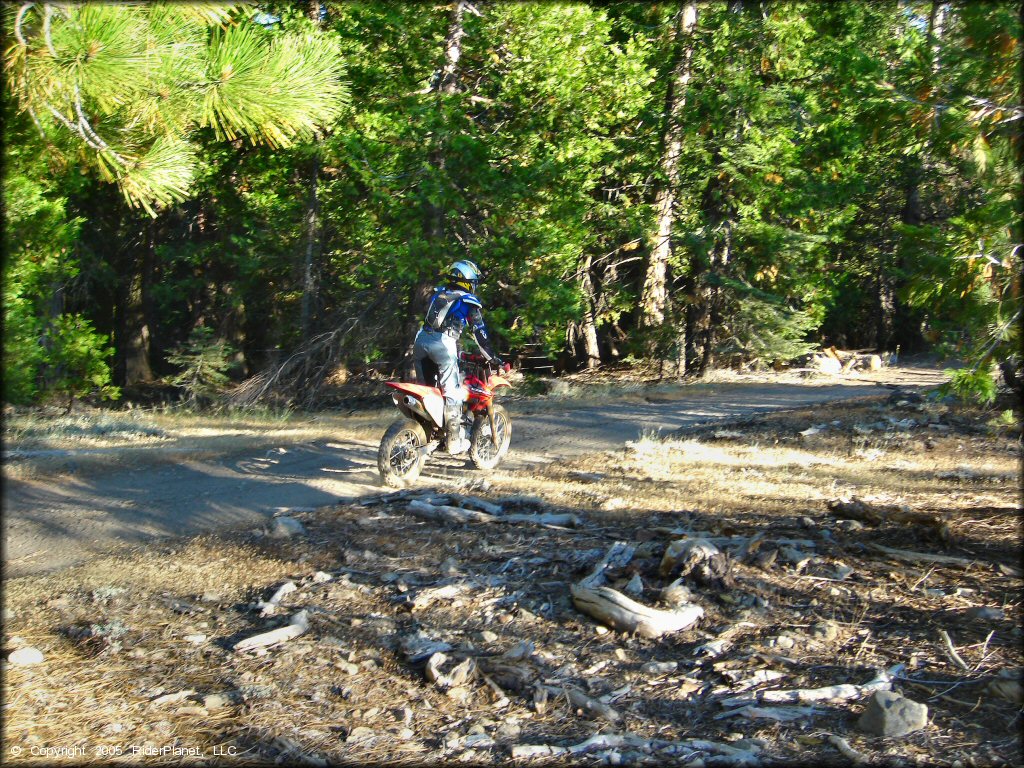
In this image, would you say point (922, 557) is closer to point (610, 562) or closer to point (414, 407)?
point (610, 562)

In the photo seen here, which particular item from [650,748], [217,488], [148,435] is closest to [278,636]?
[650,748]

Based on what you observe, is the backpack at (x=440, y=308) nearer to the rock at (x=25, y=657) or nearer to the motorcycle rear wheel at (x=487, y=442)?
the motorcycle rear wheel at (x=487, y=442)

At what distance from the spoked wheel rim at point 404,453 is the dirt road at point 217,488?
0.29 m

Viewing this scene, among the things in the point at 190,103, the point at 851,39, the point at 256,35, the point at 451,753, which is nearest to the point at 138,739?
the point at 451,753

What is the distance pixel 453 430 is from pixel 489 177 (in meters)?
6.57

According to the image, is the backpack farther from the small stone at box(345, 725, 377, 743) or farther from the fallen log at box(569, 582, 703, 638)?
the small stone at box(345, 725, 377, 743)

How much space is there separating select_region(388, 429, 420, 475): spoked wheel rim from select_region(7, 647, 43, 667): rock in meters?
4.58

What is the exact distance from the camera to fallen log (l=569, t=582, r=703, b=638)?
5.67 meters

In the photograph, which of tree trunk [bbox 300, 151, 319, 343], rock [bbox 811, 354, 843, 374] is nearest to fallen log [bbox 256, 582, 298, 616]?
tree trunk [bbox 300, 151, 319, 343]

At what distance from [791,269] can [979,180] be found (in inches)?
Answer: 583

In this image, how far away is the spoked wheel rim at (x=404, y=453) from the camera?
9336 mm

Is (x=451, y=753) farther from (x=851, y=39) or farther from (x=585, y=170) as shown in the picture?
(x=851, y=39)

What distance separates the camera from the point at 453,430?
974 cm

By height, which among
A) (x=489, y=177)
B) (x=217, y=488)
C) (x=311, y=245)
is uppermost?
(x=489, y=177)
